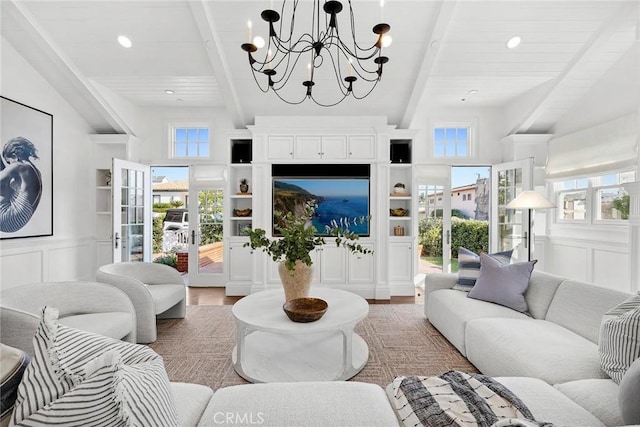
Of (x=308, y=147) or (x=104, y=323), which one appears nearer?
(x=104, y=323)

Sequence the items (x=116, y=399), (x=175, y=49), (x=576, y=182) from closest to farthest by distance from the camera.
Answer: (x=116, y=399), (x=175, y=49), (x=576, y=182)

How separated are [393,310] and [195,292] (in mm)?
2902

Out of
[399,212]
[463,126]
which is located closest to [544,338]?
[399,212]

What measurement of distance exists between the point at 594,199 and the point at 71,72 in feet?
21.9

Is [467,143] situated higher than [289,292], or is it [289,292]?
[467,143]

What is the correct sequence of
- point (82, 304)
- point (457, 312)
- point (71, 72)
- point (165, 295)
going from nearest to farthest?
point (82, 304) < point (457, 312) < point (165, 295) < point (71, 72)

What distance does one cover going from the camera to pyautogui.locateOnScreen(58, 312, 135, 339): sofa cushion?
2209 mm

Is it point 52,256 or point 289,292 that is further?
point 52,256

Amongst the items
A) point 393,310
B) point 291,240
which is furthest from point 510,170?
point 291,240

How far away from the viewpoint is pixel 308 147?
4504 millimetres

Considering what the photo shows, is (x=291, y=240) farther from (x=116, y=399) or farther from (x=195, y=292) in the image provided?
(x=195, y=292)

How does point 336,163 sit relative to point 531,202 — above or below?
above

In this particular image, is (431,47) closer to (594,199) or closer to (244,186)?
(594,199)

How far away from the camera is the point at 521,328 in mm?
2156
